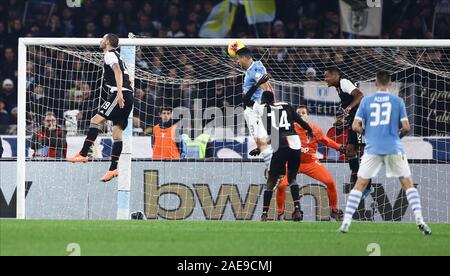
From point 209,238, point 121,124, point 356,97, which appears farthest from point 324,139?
point 209,238

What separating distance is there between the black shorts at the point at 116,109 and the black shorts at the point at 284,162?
8.17 ft

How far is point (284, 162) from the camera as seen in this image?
16.8 metres

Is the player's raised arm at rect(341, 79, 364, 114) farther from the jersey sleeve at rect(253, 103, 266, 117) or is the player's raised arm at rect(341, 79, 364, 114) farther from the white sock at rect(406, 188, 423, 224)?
the white sock at rect(406, 188, 423, 224)

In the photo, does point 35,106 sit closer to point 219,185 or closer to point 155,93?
point 155,93

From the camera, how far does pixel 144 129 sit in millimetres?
20688

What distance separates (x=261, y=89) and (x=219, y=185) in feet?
9.71

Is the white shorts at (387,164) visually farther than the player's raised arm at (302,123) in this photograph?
No

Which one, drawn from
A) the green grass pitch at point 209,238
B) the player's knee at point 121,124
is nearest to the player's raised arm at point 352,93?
the green grass pitch at point 209,238

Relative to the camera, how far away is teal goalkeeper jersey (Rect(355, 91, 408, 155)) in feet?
46.4

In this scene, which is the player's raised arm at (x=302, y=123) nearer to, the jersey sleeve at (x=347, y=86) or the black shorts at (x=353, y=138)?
the jersey sleeve at (x=347, y=86)

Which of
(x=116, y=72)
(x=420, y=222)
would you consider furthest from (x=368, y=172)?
(x=116, y=72)

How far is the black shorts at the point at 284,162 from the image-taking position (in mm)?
16719
